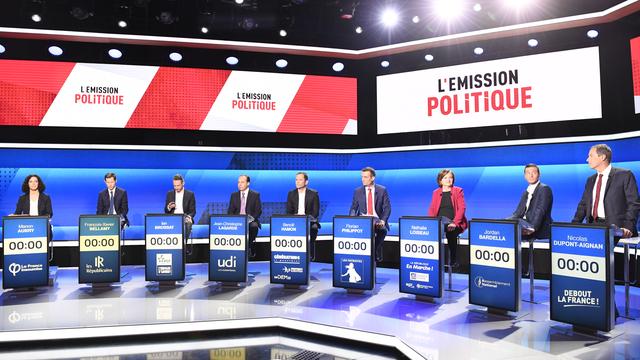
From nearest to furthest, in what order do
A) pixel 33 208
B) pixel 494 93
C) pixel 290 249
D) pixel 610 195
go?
1. pixel 610 195
2. pixel 290 249
3. pixel 33 208
4. pixel 494 93

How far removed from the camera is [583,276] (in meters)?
3.80

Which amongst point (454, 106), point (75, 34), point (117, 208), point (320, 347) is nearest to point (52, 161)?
point (117, 208)

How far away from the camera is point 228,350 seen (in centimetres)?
387

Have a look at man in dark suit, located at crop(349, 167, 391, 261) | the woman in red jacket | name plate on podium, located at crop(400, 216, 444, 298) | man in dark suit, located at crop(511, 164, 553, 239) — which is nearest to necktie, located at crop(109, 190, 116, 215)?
man in dark suit, located at crop(349, 167, 391, 261)

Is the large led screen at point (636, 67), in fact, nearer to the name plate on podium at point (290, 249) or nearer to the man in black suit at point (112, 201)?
the name plate on podium at point (290, 249)

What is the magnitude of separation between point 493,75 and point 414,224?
318 cm

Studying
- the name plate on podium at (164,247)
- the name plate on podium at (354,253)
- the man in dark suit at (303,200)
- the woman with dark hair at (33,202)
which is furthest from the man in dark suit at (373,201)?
the woman with dark hair at (33,202)

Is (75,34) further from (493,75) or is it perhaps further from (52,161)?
(493,75)

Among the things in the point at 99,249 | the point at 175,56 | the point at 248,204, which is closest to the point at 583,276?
the point at 248,204

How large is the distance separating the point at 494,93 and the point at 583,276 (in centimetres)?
379

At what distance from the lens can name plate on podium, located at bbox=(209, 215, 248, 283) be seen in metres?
5.73

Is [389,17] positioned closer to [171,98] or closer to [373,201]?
[373,201]

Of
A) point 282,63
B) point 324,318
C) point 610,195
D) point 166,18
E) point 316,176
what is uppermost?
point 166,18

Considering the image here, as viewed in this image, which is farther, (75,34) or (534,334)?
(75,34)
